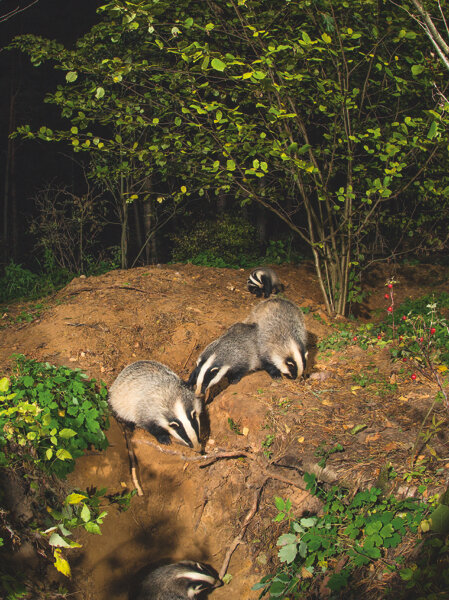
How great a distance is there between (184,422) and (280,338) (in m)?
1.26

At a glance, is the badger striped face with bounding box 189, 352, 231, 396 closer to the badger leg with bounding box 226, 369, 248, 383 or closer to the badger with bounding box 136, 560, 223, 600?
the badger leg with bounding box 226, 369, 248, 383

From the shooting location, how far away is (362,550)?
7.30ft

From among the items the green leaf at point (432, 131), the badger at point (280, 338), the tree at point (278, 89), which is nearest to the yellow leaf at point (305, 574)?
the badger at point (280, 338)

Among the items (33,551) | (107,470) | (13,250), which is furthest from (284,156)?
(13,250)

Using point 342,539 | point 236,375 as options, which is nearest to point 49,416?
point 342,539

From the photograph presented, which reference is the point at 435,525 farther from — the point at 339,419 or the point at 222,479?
the point at 222,479

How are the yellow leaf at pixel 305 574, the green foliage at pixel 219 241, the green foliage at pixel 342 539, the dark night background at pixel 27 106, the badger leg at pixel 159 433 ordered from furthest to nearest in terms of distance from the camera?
the dark night background at pixel 27 106 → the green foliage at pixel 219 241 → the badger leg at pixel 159 433 → the yellow leaf at pixel 305 574 → the green foliage at pixel 342 539

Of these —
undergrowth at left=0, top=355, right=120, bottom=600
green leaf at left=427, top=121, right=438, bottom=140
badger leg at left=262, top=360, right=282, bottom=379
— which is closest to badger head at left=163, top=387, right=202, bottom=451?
undergrowth at left=0, top=355, right=120, bottom=600

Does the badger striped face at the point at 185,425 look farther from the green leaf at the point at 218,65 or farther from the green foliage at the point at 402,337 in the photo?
the green leaf at the point at 218,65

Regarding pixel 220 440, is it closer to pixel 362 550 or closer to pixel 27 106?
pixel 362 550

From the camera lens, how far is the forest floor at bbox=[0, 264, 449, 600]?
2.88 meters

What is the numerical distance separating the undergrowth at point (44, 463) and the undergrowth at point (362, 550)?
3.53 feet

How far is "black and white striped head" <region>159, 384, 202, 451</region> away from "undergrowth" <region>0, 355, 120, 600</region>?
0.52 meters

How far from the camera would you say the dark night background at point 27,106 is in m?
11.0
